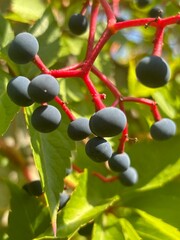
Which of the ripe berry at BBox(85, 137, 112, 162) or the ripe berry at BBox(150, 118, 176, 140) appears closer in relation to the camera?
the ripe berry at BBox(85, 137, 112, 162)

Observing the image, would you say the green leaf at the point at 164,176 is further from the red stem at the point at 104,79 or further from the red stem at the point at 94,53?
the red stem at the point at 94,53

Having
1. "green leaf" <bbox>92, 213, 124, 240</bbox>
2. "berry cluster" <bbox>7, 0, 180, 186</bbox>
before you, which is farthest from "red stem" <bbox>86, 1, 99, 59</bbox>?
"green leaf" <bbox>92, 213, 124, 240</bbox>

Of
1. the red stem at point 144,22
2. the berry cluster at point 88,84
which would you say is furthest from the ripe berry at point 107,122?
the red stem at point 144,22

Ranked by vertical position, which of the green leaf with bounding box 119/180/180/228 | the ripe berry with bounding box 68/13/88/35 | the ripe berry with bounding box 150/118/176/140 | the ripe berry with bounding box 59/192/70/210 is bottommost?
the green leaf with bounding box 119/180/180/228

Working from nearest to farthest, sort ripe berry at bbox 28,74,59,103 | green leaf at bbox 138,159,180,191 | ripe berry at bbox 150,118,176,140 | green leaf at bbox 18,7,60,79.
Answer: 1. ripe berry at bbox 28,74,59,103
2. ripe berry at bbox 150,118,176,140
3. green leaf at bbox 18,7,60,79
4. green leaf at bbox 138,159,180,191

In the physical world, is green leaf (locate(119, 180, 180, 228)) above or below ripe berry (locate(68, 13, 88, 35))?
below

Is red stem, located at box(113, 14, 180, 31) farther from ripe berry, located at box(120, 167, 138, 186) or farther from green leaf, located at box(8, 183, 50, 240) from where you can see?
green leaf, located at box(8, 183, 50, 240)

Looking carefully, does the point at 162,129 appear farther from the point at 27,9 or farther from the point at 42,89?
the point at 27,9
